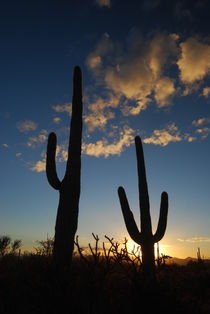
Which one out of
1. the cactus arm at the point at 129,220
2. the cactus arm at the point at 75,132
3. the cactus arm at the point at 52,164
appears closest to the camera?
the cactus arm at the point at 52,164

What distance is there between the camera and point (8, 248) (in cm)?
3156

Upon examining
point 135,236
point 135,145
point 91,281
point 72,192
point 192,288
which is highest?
point 135,145

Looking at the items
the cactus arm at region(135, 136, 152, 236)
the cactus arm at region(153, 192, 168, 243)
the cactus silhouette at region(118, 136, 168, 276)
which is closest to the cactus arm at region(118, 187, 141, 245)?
the cactus silhouette at region(118, 136, 168, 276)

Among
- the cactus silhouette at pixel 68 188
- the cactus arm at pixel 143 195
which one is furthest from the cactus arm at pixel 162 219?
the cactus silhouette at pixel 68 188

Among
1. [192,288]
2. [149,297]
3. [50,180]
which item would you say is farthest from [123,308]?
[192,288]

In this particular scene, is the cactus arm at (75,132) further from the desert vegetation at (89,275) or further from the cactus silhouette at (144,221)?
the cactus silhouette at (144,221)

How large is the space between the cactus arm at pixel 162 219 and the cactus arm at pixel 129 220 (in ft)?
2.37

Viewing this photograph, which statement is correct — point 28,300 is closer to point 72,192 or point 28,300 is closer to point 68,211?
point 68,211

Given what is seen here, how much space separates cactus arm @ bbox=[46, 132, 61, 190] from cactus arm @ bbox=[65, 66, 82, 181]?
0.44m

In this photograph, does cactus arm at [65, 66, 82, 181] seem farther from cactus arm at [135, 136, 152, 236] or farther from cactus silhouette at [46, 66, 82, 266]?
cactus arm at [135, 136, 152, 236]

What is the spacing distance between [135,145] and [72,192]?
4601 millimetres

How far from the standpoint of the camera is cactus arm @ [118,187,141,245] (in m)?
10.2

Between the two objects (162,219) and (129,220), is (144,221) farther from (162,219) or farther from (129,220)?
(162,219)

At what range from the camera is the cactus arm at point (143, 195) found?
33.7ft
